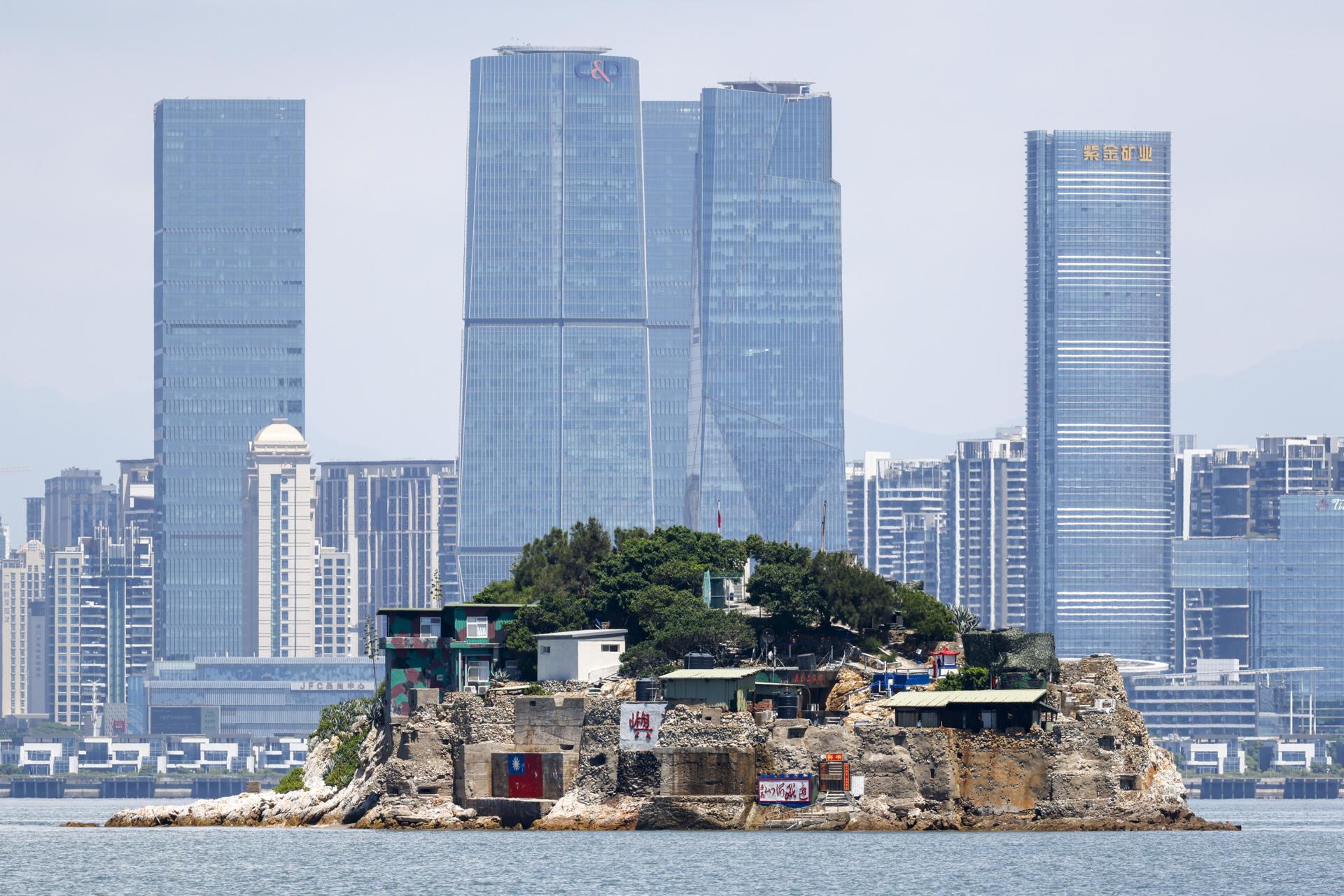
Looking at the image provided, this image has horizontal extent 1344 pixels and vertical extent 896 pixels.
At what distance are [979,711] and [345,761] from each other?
1546 inches

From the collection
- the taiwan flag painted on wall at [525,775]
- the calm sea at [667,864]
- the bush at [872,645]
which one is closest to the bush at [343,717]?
the taiwan flag painted on wall at [525,775]

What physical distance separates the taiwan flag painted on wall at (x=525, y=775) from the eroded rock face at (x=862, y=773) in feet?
3.16

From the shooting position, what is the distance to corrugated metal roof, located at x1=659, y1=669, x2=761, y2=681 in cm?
14125

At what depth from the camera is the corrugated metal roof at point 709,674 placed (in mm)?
141250

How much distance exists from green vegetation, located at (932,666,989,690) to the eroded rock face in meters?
4.02

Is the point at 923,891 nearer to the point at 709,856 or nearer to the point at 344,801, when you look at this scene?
the point at 709,856

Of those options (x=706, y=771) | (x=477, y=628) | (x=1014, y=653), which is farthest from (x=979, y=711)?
(x=477, y=628)

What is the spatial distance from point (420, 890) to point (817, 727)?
29.8 meters

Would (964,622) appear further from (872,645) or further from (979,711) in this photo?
(979,711)

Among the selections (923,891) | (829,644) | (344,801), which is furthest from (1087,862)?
(344,801)

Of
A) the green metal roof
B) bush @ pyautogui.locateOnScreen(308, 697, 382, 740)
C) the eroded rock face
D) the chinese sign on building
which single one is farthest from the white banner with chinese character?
bush @ pyautogui.locateOnScreen(308, 697, 382, 740)

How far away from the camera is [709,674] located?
142 metres

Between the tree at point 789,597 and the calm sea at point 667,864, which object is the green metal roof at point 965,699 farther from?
the tree at point 789,597

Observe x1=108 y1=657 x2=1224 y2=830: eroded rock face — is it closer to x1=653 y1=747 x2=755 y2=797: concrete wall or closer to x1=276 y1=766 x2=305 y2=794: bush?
x1=653 y1=747 x2=755 y2=797: concrete wall
